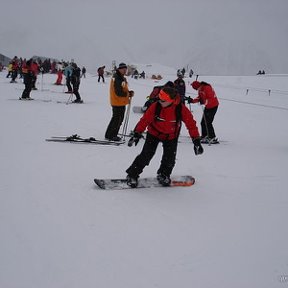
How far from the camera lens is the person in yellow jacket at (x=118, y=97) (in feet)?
24.1

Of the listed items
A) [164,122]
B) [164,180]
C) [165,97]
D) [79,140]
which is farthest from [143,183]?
[79,140]

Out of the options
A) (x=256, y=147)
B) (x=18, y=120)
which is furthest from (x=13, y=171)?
(x=256, y=147)

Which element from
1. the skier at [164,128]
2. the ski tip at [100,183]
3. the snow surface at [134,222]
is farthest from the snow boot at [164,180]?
the ski tip at [100,183]

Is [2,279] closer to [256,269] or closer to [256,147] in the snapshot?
[256,269]

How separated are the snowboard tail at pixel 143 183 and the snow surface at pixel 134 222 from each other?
0.12m

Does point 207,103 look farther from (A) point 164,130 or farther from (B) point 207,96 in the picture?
(A) point 164,130

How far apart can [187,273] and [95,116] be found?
8.75m

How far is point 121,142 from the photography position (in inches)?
296

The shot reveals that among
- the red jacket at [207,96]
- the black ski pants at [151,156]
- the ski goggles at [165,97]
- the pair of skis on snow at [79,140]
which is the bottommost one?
the pair of skis on snow at [79,140]

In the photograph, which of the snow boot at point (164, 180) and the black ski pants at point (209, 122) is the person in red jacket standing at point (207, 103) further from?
the snow boot at point (164, 180)

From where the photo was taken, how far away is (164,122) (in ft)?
15.1

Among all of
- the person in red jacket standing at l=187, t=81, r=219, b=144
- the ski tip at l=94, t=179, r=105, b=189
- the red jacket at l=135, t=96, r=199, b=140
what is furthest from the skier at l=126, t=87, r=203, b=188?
the person in red jacket standing at l=187, t=81, r=219, b=144

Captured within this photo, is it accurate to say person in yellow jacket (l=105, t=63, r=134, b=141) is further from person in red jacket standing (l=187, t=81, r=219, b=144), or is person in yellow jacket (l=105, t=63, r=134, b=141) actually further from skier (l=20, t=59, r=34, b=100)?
skier (l=20, t=59, r=34, b=100)

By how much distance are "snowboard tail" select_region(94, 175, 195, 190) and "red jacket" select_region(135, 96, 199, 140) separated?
713 millimetres
